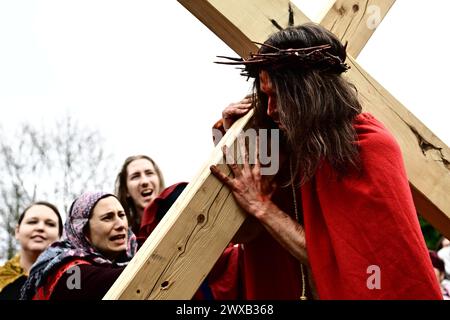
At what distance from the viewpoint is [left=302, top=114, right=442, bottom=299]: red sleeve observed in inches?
115

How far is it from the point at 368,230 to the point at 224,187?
0.52 meters

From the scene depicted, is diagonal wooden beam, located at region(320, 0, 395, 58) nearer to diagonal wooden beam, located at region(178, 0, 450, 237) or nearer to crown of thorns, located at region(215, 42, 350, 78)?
diagonal wooden beam, located at region(178, 0, 450, 237)

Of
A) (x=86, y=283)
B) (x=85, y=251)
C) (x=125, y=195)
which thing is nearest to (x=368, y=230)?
(x=86, y=283)

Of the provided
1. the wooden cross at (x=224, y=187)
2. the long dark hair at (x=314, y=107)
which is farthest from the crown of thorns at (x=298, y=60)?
the wooden cross at (x=224, y=187)

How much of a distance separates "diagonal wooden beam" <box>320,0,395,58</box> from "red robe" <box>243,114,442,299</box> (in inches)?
20.2

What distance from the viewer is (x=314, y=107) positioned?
10.2ft

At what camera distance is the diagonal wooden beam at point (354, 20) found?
11.7ft

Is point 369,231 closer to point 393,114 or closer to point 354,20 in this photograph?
point 393,114

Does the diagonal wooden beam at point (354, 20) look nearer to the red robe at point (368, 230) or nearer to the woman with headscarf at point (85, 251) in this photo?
the red robe at point (368, 230)

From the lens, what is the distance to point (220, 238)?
3.16m

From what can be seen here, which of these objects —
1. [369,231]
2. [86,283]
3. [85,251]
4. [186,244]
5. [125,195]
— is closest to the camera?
[369,231]

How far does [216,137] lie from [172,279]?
0.66 meters

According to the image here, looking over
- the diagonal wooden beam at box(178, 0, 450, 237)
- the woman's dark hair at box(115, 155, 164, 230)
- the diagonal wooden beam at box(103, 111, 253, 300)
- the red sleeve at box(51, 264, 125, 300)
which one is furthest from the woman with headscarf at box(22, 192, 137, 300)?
the diagonal wooden beam at box(178, 0, 450, 237)
